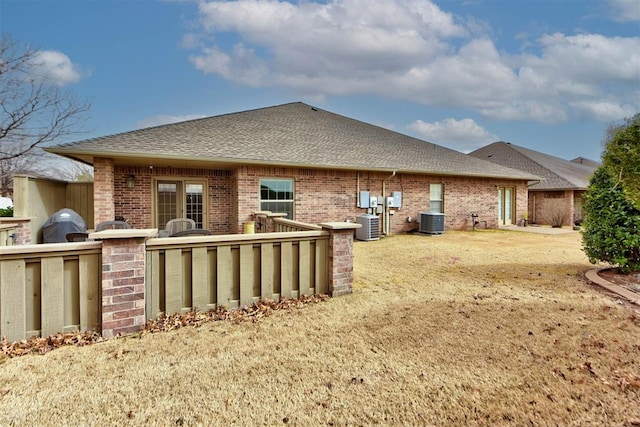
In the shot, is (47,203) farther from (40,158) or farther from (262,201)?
(40,158)

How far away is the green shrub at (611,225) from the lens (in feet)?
16.0

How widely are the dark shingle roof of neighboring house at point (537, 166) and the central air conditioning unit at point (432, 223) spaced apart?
28.1ft

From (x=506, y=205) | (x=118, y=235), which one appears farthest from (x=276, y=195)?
(x=506, y=205)

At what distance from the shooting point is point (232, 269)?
3.66m

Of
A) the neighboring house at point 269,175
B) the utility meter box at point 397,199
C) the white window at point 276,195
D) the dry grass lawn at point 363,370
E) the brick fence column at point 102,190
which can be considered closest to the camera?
the dry grass lawn at point 363,370

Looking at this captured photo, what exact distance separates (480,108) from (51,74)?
87.9ft

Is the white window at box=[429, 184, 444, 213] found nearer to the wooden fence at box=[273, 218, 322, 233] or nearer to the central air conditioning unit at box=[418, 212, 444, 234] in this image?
the central air conditioning unit at box=[418, 212, 444, 234]

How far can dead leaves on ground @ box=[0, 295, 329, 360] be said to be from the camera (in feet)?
8.80

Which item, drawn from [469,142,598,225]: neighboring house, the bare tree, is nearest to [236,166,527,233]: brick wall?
[469,142,598,225]: neighboring house

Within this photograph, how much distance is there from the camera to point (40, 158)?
→ 20719mm

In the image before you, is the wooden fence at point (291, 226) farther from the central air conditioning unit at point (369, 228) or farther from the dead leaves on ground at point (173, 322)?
the central air conditioning unit at point (369, 228)

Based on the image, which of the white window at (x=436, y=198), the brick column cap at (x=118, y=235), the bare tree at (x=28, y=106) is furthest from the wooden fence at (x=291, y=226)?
the bare tree at (x=28, y=106)

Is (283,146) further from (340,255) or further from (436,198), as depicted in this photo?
(340,255)

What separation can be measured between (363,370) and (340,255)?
1888 millimetres
